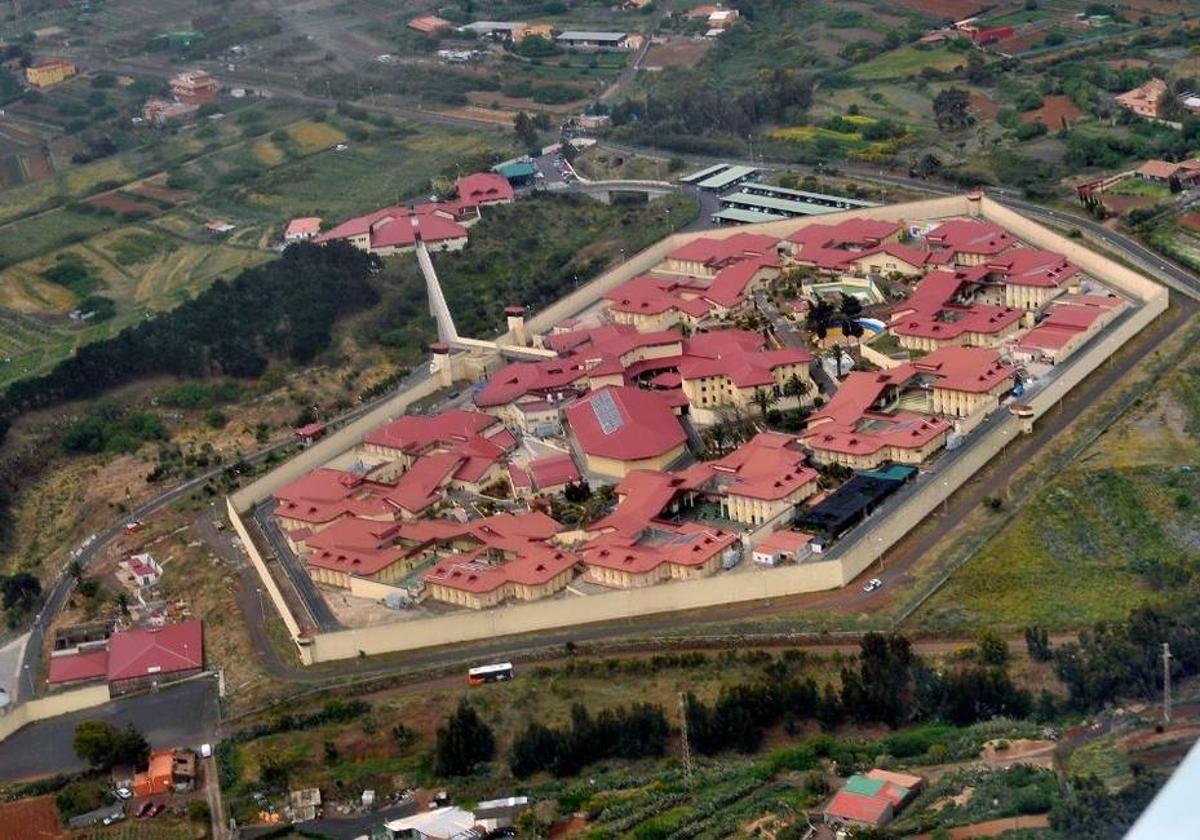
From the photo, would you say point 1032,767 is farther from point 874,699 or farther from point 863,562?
Result: point 863,562

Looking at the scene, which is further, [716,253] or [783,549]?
[716,253]

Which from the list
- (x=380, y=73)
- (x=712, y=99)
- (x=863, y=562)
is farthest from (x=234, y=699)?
(x=380, y=73)

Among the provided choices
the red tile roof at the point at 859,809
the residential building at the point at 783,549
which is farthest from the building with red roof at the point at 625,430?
the red tile roof at the point at 859,809

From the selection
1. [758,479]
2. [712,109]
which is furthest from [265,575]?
[712,109]

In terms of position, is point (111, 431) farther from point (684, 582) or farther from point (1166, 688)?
point (1166, 688)

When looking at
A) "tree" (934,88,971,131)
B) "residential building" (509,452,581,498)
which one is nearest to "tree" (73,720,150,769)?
"residential building" (509,452,581,498)

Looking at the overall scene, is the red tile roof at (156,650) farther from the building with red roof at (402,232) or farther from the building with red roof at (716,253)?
the building with red roof at (402,232)
